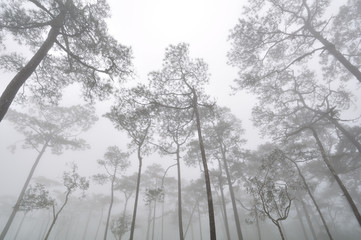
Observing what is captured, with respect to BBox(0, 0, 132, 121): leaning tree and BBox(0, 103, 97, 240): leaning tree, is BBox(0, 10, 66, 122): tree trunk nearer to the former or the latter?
BBox(0, 0, 132, 121): leaning tree

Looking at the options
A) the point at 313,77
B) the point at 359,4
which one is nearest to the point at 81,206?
the point at 313,77

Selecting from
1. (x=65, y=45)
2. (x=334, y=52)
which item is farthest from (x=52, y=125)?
(x=334, y=52)

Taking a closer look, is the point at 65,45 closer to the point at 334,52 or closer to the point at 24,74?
the point at 24,74

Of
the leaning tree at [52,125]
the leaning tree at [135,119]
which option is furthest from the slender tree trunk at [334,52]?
the leaning tree at [52,125]

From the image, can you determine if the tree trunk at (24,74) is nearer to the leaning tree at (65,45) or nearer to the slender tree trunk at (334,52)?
the leaning tree at (65,45)

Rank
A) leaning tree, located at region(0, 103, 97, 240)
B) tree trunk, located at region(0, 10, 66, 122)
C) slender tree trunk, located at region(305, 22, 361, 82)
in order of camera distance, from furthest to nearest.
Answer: leaning tree, located at region(0, 103, 97, 240) < slender tree trunk, located at region(305, 22, 361, 82) < tree trunk, located at region(0, 10, 66, 122)

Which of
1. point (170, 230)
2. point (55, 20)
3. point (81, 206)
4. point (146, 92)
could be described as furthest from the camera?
point (170, 230)

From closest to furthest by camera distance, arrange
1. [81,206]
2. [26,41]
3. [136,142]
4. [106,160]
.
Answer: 1. [26,41]
2. [136,142]
3. [106,160]
4. [81,206]

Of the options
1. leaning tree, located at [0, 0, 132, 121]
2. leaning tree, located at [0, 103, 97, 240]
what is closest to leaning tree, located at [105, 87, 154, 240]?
leaning tree, located at [0, 0, 132, 121]

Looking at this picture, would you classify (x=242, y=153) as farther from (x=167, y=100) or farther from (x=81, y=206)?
(x=81, y=206)

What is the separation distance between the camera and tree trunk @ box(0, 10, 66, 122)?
7.73 m

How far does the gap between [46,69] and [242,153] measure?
21265 millimetres

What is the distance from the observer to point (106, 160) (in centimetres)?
2511

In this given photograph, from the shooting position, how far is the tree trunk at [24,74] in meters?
7.73
